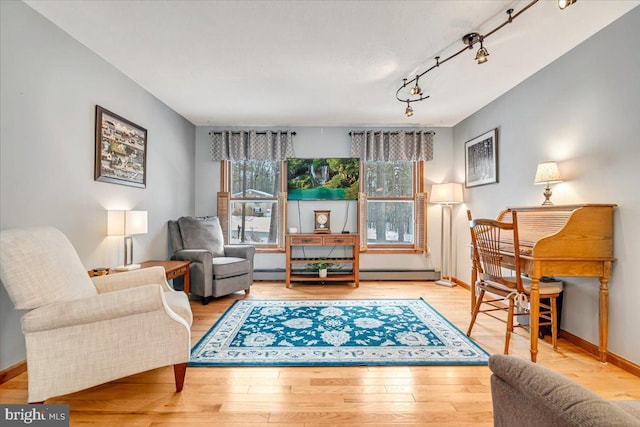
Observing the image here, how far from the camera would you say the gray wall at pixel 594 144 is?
2.01 meters

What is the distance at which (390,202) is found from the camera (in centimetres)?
476

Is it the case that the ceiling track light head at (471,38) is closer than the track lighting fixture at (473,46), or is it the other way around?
the track lighting fixture at (473,46)

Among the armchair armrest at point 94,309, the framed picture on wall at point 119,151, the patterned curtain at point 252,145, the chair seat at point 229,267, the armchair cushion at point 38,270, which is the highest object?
the patterned curtain at point 252,145

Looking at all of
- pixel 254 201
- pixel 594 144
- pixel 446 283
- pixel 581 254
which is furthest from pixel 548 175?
pixel 254 201

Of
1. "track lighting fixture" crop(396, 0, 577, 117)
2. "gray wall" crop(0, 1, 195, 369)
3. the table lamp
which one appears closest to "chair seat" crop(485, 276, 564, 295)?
the table lamp

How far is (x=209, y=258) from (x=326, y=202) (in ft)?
6.52

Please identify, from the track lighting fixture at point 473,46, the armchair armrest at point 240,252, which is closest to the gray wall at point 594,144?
→ the track lighting fixture at point 473,46

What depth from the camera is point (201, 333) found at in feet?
8.59

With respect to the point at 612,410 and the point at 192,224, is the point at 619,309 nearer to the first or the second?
the point at 612,410

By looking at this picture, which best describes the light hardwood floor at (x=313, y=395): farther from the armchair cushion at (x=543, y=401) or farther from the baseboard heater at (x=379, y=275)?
the baseboard heater at (x=379, y=275)

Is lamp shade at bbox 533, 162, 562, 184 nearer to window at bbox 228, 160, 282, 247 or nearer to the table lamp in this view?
the table lamp

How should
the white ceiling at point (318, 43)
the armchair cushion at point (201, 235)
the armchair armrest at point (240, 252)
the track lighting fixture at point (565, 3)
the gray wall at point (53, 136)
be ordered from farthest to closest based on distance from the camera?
the armchair armrest at point (240, 252) → the armchair cushion at point (201, 235) → the white ceiling at point (318, 43) → the gray wall at point (53, 136) → the track lighting fixture at point (565, 3)

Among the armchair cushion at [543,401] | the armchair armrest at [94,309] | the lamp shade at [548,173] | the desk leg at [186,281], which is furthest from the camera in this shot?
the desk leg at [186,281]

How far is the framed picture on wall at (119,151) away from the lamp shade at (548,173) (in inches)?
149
